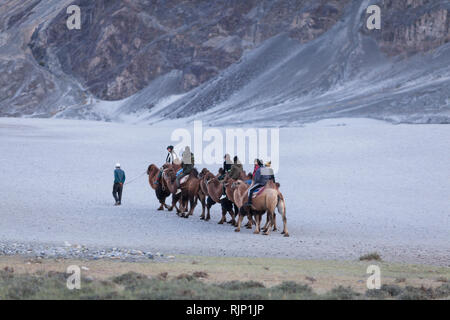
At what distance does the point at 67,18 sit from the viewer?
117 metres

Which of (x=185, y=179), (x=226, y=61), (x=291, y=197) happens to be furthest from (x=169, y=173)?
(x=226, y=61)

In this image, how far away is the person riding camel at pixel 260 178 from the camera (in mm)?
18016

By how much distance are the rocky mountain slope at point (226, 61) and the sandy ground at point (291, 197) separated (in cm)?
2135

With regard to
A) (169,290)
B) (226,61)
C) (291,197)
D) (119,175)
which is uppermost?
(226,61)

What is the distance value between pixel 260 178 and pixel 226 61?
274 feet

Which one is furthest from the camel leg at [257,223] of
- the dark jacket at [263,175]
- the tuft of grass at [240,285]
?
the tuft of grass at [240,285]

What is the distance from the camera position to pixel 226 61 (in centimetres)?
10050

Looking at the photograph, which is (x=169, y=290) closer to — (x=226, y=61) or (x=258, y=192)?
(x=258, y=192)

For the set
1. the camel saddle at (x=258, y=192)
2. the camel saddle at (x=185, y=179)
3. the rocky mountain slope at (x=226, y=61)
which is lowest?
the camel saddle at (x=258, y=192)

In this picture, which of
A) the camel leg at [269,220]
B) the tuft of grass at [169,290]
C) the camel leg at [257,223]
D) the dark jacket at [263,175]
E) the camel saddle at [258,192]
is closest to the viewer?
the tuft of grass at [169,290]

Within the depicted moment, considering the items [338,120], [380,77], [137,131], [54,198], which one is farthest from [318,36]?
[54,198]

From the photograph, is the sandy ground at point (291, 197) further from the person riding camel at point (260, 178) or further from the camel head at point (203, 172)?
the camel head at point (203, 172)
